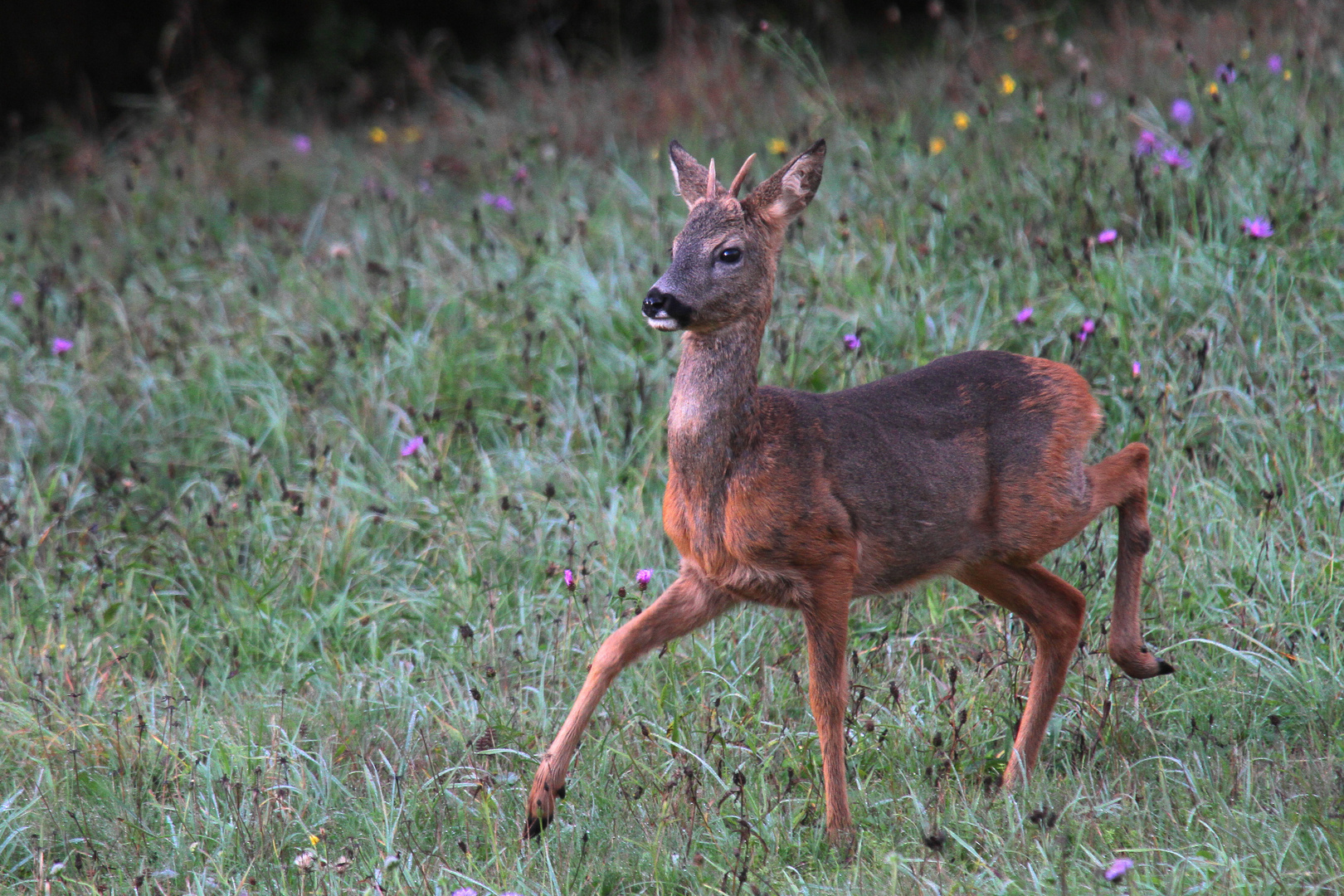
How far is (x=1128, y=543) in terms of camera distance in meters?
3.86

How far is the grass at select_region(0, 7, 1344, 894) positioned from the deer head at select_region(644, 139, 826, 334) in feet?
3.56

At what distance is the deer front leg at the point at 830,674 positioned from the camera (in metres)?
3.34

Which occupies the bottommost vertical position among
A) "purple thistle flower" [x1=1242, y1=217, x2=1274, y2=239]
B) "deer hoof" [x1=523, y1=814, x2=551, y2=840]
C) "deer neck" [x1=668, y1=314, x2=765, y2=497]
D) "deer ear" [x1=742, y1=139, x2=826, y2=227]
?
"deer hoof" [x1=523, y1=814, x2=551, y2=840]

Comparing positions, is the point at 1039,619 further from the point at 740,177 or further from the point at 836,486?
the point at 740,177

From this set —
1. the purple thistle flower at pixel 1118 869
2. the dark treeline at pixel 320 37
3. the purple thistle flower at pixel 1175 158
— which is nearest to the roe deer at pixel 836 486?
the purple thistle flower at pixel 1118 869

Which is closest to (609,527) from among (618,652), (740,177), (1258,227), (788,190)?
(618,652)

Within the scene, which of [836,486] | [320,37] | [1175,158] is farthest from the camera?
[320,37]

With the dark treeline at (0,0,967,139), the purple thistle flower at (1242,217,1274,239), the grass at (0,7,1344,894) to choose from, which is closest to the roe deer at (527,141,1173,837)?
the grass at (0,7,1344,894)

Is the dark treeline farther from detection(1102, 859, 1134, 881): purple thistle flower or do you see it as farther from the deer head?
detection(1102, 859, 1134, 881): purple thistle flower

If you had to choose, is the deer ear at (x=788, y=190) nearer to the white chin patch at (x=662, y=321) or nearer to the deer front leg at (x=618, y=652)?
the white chin patch at (x=662, y=321)

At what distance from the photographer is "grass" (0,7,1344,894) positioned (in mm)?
3406

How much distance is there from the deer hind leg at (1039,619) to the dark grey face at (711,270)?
1.02 meters

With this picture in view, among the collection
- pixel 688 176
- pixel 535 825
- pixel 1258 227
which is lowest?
pixel 535 825

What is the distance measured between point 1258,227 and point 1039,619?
7.36ft
